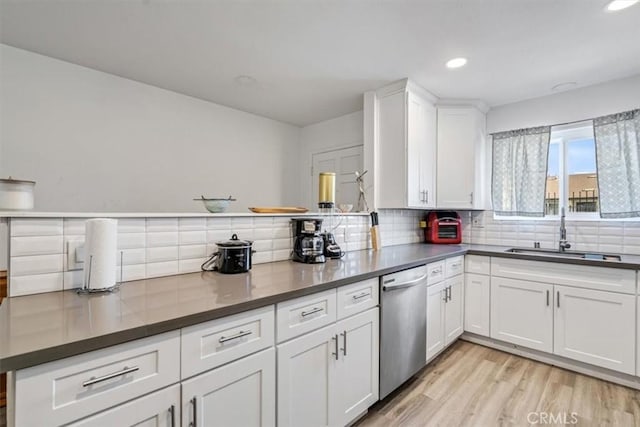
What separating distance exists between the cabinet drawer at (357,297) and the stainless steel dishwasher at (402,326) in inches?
2.8

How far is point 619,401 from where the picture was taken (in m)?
1.90

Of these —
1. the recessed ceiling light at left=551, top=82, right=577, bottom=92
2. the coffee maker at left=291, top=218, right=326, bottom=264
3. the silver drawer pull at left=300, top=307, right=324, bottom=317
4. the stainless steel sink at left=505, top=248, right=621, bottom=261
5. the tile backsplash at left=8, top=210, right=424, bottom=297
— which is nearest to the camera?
the tile backsplash at left=8, top=210, right=424, bottom=297

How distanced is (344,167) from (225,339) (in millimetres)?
2962

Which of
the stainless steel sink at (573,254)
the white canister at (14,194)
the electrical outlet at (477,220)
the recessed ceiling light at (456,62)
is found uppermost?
the recessed ceiling light at (456,62)

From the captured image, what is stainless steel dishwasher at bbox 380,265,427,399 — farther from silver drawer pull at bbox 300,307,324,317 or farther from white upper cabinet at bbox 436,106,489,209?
white upper cabinet at bbox 436,106,489,209

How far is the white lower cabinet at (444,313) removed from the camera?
2227 millimetres

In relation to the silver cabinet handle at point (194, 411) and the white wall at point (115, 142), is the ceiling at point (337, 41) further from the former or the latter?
the silver cabinet handle at point (194, 411)

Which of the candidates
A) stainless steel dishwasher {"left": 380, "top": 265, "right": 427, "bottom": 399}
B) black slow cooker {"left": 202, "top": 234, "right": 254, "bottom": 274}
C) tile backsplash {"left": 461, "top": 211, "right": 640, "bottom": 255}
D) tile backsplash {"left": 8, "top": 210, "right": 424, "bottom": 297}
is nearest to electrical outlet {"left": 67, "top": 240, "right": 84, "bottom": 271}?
tile backsplash {"left": 8, "top": 210, "right": 424, "bottom": 297}

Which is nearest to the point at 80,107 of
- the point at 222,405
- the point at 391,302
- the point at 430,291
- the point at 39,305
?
the point at 39,305

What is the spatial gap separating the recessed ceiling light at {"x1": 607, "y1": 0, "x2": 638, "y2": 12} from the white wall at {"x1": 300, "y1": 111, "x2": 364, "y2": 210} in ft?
7.22

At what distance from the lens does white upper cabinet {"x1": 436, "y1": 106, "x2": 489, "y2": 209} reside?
3.00 m

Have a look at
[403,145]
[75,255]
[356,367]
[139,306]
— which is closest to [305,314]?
A: [356,367]

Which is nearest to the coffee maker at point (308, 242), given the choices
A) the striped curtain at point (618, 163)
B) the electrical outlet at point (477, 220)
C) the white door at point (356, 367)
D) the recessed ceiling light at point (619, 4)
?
the white door at point (356, 367)

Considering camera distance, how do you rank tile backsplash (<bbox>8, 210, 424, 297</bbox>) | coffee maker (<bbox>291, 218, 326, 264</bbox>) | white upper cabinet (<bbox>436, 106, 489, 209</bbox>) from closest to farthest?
tile backsplash (<bbox>8, 210, 424, 297</bbox>)
coffee maker (<bbox>291, 218, 326, 264</bbox>)
white upper cabinet (<bbox>436, 106, 489, 209</bbox>)
